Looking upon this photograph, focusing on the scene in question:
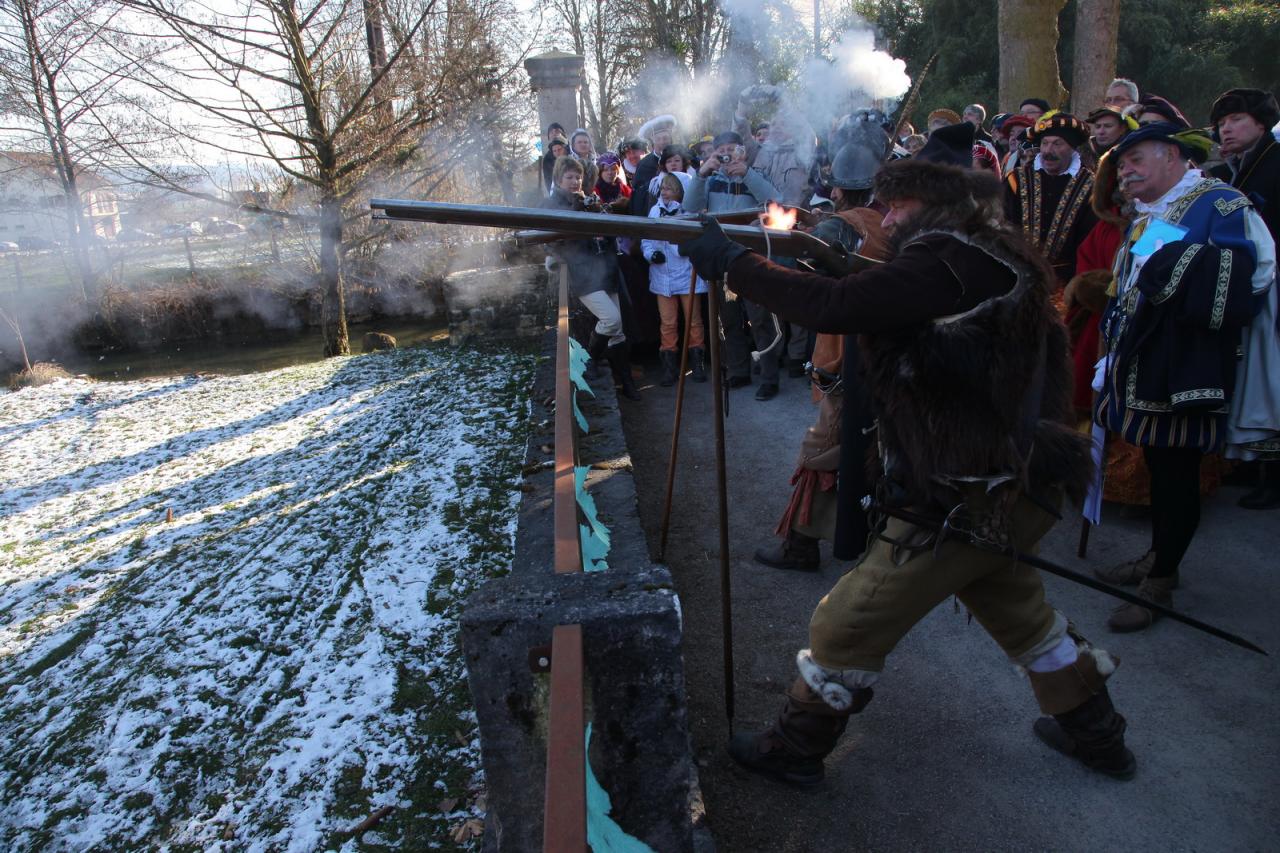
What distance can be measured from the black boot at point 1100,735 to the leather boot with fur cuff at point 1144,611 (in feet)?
2.55

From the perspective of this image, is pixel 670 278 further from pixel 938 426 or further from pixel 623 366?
pixel 938 426

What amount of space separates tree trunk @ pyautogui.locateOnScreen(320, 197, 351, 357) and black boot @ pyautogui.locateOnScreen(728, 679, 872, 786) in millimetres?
11701

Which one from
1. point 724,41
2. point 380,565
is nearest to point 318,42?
point 380,565

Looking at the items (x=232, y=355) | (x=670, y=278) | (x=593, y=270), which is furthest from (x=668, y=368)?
(x=232, y=355)

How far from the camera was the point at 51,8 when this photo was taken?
13641 millimetres

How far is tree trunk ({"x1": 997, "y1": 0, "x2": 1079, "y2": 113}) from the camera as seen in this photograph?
29.1 ft

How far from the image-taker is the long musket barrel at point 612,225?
2371mm

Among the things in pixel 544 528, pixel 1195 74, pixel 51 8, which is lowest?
pixel 544 528

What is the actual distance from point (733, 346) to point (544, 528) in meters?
3.94

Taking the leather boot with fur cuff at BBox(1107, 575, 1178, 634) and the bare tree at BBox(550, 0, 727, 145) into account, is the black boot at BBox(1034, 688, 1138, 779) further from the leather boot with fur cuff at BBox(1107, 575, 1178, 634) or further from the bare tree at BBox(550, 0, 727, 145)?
the bare tree at BBox(550, 0, 727, 145)

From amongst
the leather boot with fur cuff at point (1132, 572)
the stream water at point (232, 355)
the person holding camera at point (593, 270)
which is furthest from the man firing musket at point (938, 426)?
the stream water at point (232, 355)

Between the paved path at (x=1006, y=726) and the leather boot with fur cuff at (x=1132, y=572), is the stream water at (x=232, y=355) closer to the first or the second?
the paved path at (x=1006, y=726)

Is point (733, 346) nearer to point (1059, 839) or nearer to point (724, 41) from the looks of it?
point (1059, 839)

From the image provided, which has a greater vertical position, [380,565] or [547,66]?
[547,66]
